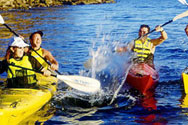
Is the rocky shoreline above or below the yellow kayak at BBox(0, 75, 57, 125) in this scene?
above

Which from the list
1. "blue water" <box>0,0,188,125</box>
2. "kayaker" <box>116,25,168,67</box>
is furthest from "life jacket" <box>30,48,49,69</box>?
"kayaker" <box>116,25,168,67</box>

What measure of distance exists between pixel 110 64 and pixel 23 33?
320 inches

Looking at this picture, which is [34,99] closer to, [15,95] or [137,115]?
[15,95]

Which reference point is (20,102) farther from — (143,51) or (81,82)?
(143,51)

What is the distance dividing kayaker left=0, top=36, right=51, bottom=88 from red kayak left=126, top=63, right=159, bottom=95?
1956 millimetres

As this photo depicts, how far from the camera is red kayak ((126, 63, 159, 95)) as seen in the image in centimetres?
682

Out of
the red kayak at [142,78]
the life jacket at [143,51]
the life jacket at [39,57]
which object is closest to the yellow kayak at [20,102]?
the life jacket at [39,57]

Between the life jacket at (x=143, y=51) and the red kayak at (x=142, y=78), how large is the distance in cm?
38

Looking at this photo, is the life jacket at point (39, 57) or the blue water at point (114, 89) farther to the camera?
the life jacket at point (39, 57)

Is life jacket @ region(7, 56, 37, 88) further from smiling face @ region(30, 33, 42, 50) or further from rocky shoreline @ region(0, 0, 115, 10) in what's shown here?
rocky shoreline @ region(0, 0, 115, 10)

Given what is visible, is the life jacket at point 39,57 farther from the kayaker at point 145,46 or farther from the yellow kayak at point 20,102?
the kayaker at point 145,46

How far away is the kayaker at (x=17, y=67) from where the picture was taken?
5.69m

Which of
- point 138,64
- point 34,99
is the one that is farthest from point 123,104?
point 34,99

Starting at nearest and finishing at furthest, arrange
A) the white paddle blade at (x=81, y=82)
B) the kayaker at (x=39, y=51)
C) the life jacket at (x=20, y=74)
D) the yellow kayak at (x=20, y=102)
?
the yellow kayak at (x=20, y=102) < the life jacket at (x=20, y=74) < the white paddle blade at (x=81, y=82) < the kayaker at (x=39, y=51)
